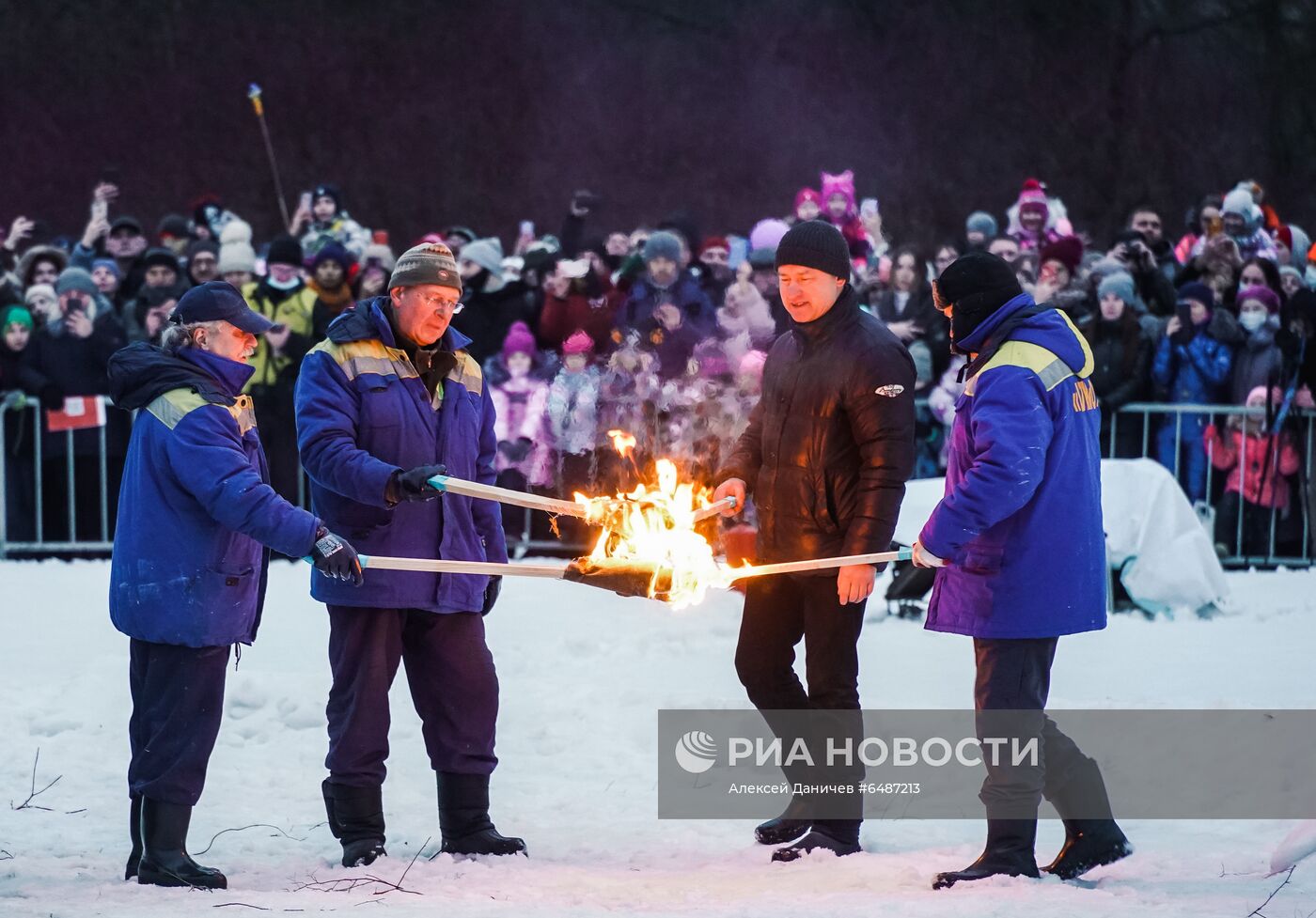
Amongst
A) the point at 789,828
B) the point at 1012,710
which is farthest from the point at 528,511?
the point at 1012,710

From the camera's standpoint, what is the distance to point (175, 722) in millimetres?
5125

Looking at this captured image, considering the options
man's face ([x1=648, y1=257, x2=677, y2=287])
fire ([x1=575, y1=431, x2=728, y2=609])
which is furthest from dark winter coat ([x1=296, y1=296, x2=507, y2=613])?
man's face ([x1=648, y1=257, x2=677, y2=287])

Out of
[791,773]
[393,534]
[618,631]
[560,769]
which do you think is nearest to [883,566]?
[618,631]

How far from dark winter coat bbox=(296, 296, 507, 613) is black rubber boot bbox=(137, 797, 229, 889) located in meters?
0.81

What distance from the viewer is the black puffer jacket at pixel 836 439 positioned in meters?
5.52

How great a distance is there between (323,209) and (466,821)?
10.4 meters

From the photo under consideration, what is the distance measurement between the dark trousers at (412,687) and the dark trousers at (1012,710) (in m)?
1.62

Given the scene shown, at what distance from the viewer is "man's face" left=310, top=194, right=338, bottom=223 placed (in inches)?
594

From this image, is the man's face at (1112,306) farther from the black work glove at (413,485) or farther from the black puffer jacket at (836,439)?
the black work glove at (413,485)

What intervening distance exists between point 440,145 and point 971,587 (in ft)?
53.2

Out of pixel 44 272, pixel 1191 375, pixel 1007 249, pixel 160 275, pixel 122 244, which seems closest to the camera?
pixel 1191 375

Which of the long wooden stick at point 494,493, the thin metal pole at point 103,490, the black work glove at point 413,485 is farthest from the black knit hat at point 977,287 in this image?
the thin metal pole at point 103,490

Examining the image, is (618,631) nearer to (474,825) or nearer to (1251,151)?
(474,825)

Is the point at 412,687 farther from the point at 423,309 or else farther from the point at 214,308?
the point at 214,308
